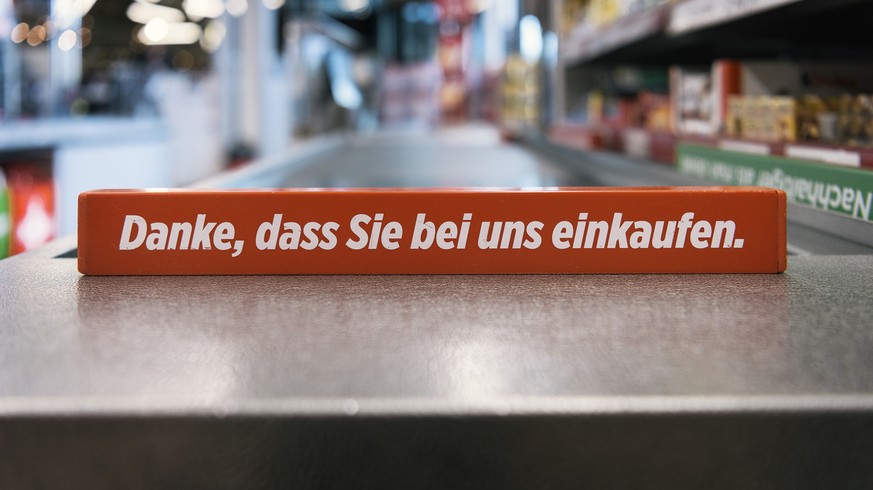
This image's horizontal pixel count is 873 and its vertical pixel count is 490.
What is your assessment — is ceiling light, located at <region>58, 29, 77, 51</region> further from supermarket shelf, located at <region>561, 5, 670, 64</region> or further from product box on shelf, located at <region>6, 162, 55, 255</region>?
supermarket shelf, located at <region>561, 5, 670, 64</region>

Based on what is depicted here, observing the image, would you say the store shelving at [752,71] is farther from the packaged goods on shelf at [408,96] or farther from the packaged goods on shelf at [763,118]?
the packaged goods on shelf at [408,96]

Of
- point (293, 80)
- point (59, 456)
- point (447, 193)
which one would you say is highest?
point (293, 80)

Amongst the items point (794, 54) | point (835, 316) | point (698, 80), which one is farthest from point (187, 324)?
point (794, 54)

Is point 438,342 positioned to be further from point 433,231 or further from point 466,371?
point 433,231

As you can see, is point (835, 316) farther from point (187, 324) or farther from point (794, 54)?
point (794, 54)

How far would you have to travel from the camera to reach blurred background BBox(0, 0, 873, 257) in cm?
182

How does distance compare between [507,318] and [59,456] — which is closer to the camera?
[59,456]

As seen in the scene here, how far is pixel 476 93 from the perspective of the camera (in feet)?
46.3

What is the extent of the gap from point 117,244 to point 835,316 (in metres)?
0.64

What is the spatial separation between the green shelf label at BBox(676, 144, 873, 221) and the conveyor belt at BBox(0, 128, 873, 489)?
44 centimetres

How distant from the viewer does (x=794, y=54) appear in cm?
303

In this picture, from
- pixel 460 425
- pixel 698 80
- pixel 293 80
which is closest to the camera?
pixel 460 425

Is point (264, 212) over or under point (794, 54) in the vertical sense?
under

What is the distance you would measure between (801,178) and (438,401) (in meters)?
0.95
